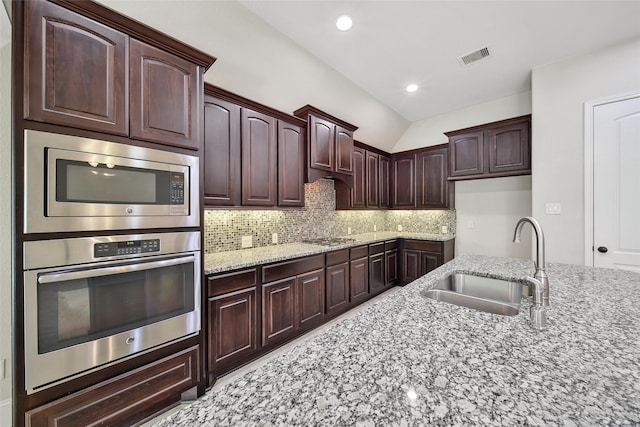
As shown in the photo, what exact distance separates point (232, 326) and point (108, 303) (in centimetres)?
90

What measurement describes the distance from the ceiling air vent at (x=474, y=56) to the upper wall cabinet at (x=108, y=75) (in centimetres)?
267

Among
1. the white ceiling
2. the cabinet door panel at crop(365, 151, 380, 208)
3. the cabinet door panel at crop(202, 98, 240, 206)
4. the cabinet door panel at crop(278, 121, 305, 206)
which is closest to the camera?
the white ceiling

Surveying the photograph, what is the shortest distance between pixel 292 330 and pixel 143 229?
1673 mm

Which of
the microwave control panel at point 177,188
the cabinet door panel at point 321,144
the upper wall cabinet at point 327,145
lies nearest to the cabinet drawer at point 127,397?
the microwave control panel at point 177,188

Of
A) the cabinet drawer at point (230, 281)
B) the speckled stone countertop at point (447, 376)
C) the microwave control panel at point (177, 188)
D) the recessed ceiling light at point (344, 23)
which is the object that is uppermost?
the recessed ceiling light at point (344, 23)

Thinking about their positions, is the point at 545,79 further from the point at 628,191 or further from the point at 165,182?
the point at 165,182

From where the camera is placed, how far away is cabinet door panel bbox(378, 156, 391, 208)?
4518 millimetres

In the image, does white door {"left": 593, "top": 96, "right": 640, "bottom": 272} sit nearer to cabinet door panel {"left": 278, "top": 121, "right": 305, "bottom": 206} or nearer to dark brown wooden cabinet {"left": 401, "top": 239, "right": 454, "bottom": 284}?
dark brown wooden cabinet {"left": 401, "top": 239, "right": 454, "bottom": 284}

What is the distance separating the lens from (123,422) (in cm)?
148

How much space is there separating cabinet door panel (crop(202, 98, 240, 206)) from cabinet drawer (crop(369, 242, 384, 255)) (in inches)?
81.3

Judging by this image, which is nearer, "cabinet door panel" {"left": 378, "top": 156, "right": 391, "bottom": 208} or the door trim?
the door trim

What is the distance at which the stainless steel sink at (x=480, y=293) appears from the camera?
1248 millimetres

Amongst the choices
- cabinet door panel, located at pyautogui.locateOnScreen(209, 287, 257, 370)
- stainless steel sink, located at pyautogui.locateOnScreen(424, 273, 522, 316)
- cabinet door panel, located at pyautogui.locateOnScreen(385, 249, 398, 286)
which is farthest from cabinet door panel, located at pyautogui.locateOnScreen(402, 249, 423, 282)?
cabinet door panel, located at pyautogui.locateOnScreen(209, 287, 257, 370)

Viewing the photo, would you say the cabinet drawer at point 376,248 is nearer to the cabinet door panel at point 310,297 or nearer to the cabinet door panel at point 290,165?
the cabinet door panel at point 310,297
